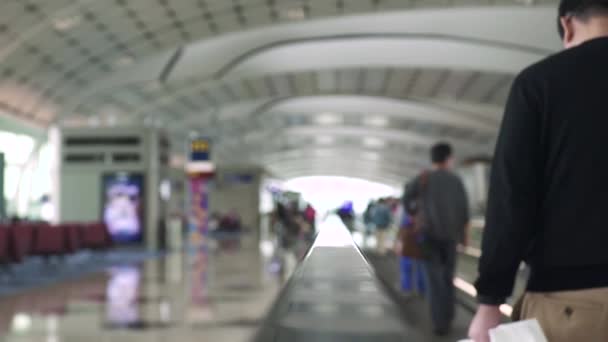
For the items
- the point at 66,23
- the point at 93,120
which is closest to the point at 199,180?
the point at 66,23

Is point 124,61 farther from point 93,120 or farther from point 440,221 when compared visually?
point 440,221

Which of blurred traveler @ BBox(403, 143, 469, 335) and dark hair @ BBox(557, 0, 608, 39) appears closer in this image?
dark hair @ BBox(557, 0, 608, 39)

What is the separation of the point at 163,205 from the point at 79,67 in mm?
12362

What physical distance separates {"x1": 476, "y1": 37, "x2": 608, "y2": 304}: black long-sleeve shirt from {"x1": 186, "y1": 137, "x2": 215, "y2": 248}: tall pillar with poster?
27.0m

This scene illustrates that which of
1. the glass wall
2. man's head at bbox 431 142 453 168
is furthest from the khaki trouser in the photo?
the glass wall

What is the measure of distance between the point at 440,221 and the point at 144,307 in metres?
5.21

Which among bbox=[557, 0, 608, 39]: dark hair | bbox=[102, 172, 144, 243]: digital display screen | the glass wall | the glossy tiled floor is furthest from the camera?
the glass wall

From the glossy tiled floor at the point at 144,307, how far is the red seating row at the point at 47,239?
1.13 meters

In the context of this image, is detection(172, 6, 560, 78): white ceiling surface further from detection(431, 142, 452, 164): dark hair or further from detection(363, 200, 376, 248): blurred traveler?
detection(431, 142, 452, 164): dark hair

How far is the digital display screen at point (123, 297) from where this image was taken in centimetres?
944

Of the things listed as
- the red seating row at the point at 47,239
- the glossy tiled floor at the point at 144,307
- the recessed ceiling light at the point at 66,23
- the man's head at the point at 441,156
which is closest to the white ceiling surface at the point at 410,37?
the recessed ceiling light at the point at 66,23

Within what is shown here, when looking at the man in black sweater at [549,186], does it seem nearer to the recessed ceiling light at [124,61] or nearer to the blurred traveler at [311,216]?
the blurred traveler at [311,216]

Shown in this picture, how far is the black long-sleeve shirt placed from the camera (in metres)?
1.83

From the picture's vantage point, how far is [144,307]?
35.0 feet
